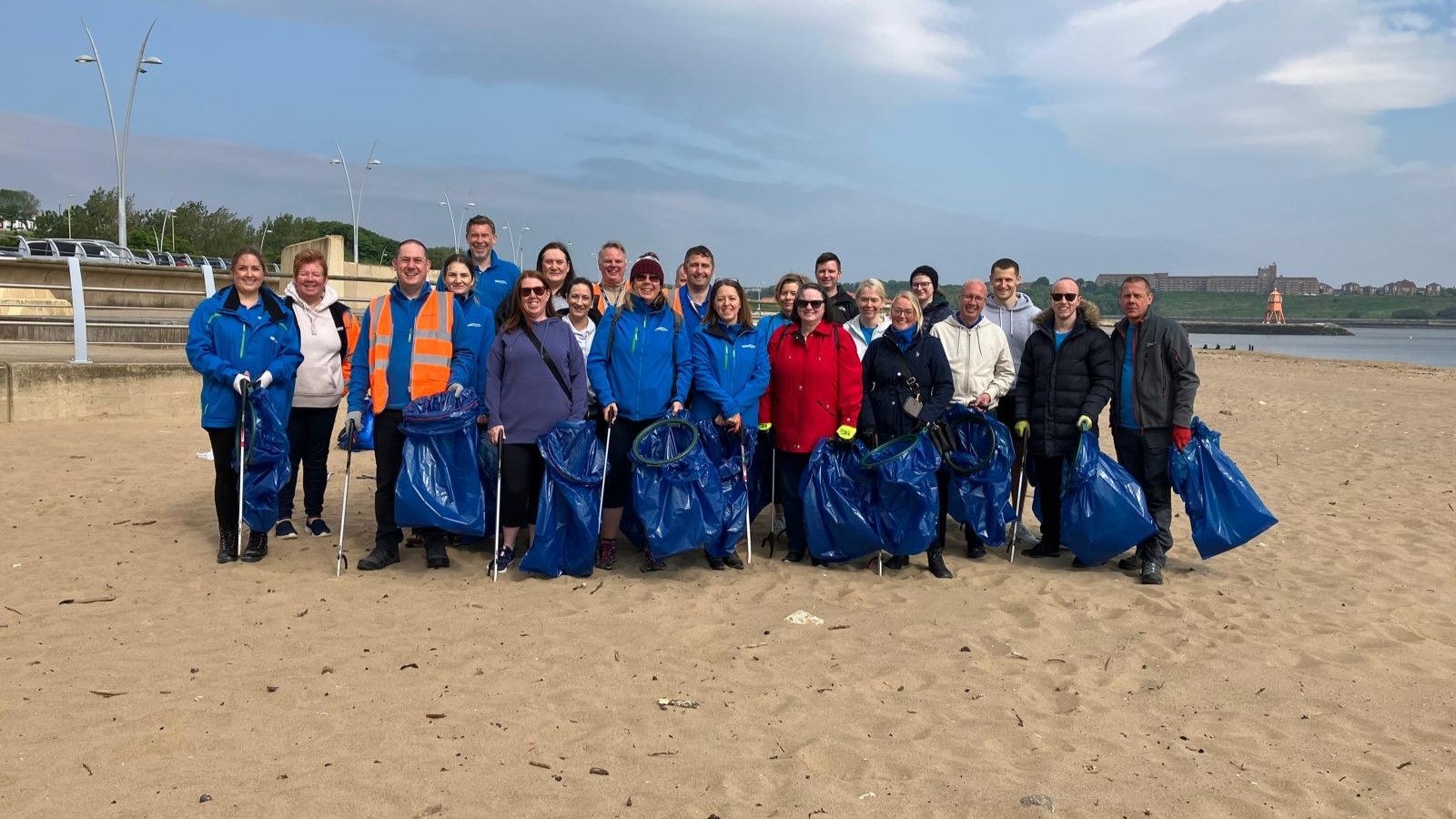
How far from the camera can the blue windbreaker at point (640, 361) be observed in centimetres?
562

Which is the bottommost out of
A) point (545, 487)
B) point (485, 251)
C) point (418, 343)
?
point (545, 487)

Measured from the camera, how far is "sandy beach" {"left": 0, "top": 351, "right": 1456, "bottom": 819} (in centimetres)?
322

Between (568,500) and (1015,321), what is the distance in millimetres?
3081

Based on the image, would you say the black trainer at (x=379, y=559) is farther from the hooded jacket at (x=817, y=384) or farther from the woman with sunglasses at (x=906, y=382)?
the woman with sunglasses at (x=906, y=382)

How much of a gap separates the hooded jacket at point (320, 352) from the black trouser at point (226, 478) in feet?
1.67

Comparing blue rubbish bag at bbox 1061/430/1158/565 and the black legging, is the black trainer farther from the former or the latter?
blue rubbish bag at bbox 1061/430/1158/565

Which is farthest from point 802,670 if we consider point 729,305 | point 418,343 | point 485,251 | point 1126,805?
point 485,251

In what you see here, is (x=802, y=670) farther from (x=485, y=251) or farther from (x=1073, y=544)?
(x=485, y=251)

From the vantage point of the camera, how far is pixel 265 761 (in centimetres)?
330

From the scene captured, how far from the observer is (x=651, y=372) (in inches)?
222

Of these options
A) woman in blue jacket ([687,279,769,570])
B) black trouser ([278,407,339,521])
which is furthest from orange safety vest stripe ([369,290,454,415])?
woman in blue jacket ([687,279,769,570])

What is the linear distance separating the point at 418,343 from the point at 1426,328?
515ft

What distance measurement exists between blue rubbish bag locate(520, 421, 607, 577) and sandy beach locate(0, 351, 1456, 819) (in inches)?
5.5

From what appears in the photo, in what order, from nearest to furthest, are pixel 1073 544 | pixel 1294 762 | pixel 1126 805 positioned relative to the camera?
pixel 1126 805 → pixel 1294 762 → pixel 1073 544
